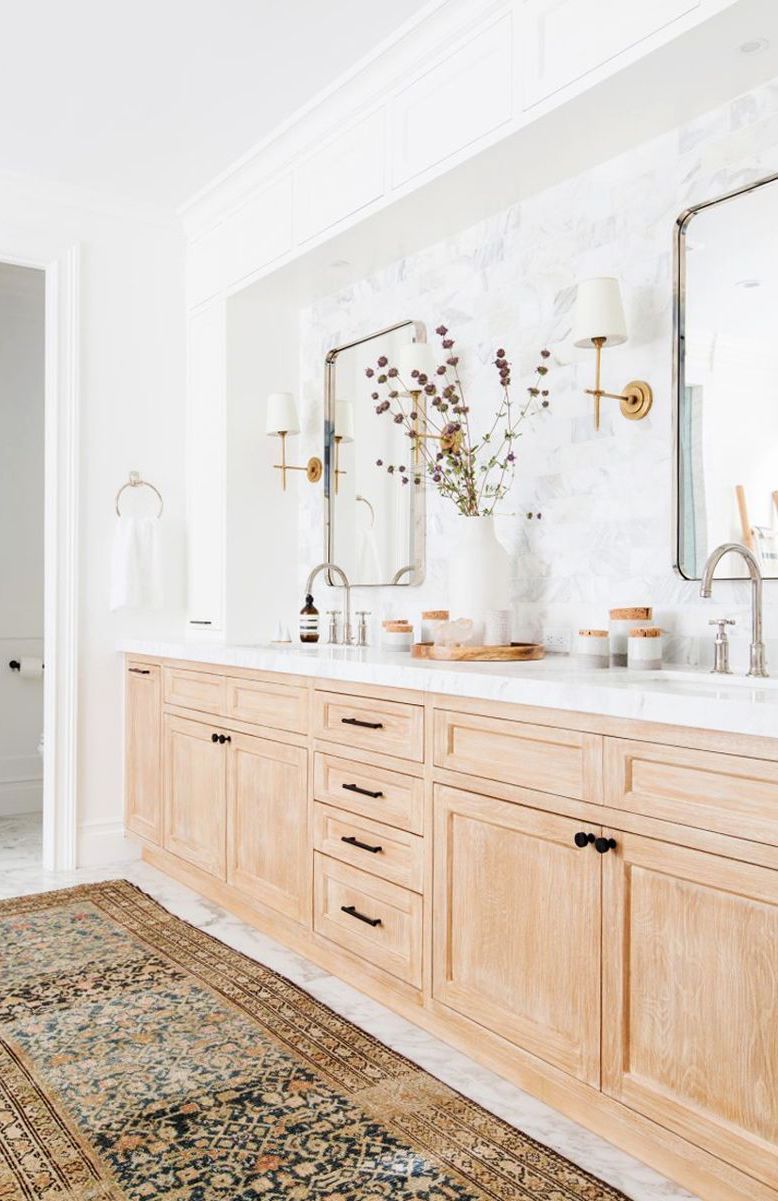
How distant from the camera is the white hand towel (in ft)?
12.9

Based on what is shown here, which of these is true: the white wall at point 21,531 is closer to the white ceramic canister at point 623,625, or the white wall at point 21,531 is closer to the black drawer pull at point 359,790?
the black drawer pull at point 359,790

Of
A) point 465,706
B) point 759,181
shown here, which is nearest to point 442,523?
point 465,706

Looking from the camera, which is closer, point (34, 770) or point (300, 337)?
point (300, 337)

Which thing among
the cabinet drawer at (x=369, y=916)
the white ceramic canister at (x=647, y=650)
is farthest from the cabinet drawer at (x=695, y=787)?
the cabinet drawer at (x=369, y=916)

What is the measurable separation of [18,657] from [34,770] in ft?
1.89

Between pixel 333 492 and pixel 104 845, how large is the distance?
5.50 ft

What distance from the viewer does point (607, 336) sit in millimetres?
2504

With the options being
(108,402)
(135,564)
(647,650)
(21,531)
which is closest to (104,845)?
(135,564)

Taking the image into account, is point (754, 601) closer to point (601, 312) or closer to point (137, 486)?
point (601, 312)

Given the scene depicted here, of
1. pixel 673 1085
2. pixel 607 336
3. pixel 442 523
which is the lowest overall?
pixel 673 1085

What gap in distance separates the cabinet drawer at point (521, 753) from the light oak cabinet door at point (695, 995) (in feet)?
0.48

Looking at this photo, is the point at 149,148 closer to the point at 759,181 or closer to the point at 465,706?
the point at 759,181

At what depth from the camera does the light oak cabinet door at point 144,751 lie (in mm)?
3725

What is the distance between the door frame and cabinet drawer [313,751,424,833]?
1.59 m
